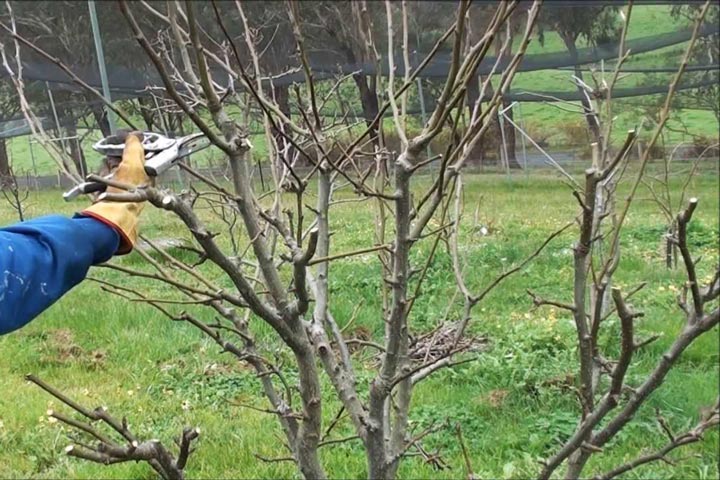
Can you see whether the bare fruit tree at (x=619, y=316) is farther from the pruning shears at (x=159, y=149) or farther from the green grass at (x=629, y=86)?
the green grass at (x=629, y=86)

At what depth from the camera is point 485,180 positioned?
8.61m

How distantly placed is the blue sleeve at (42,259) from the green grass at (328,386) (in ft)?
3.41

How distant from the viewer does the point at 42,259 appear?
1067 mm

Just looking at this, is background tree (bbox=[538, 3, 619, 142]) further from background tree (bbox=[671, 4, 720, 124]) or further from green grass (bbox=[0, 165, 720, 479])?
green grass (bbox=[0, 165, 720, 479])

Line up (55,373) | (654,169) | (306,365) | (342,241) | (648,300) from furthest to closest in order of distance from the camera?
1. (654,169)
2. (648,300)
3. (342,241)
4. (55,373)
5. (306,365)

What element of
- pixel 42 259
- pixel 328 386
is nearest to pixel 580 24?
pixel 328 386

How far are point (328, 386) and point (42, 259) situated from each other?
2.19 metres

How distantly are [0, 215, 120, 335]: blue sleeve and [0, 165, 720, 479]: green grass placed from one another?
1040mm

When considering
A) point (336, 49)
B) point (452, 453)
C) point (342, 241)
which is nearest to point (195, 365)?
point (342, 241)

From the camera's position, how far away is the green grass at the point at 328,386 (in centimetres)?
259

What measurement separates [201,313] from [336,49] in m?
3.43

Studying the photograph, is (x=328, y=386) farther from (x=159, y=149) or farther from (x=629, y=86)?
(x=629, y=86)

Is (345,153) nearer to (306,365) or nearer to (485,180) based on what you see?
(306,365)

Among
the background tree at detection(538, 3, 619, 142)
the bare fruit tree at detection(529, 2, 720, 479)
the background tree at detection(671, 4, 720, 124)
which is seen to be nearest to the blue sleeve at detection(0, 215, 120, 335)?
the bare fruit tree at detection(529, 2, 720, 479)
